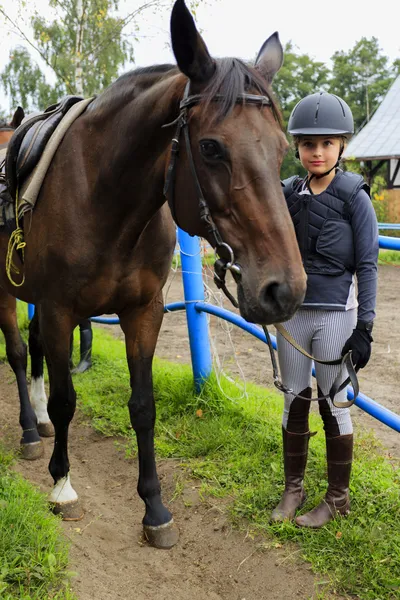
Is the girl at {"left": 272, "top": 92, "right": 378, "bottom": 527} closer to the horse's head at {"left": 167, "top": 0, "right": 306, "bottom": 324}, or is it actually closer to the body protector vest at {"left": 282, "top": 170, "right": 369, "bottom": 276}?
the body protector vest at {"left": 282, "top": 170, "right": 369, "bottom": 276}

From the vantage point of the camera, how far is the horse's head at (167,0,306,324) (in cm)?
168

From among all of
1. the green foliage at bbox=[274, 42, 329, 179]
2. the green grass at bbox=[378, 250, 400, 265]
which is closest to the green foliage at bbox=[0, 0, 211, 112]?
the green grass at bbox=[378, 250, 400, 265]

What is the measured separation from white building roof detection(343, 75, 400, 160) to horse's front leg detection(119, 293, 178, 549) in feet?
53.1

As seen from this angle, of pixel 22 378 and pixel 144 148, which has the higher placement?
pixel 144 148

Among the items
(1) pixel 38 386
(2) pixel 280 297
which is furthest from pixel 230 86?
(1) pixel 38 386

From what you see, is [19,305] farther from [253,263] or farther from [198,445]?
[253,263]

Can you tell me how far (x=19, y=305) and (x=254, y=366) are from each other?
382 centimetres

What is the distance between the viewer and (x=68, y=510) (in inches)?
110

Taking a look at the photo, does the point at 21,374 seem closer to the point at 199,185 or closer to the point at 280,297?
the point at 199,185

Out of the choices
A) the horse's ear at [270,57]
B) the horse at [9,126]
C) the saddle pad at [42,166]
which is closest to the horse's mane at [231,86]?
the horse's ear at [270,57]

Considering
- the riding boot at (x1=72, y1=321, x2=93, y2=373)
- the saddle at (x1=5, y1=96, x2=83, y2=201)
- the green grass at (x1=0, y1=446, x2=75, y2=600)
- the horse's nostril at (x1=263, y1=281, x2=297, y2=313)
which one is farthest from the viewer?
the riding boot at (x1=72, y1=321, x2=93, y2=373)

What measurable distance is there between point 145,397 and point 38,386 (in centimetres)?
147

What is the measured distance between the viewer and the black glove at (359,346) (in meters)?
2.22

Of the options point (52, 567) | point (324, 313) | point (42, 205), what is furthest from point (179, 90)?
point (52, 567)
